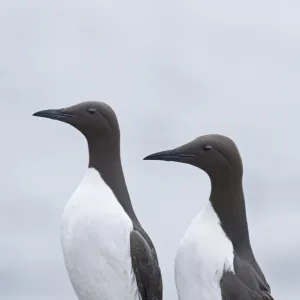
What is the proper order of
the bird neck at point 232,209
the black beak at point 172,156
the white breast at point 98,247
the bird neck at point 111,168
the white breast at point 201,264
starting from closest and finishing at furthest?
the white breast at point 201,264
the bird neck at point 232,209
the black beak at point 172,156
the white breast at point 98,247
the bird neck at point 111,168

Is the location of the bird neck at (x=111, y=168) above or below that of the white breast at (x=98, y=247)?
above

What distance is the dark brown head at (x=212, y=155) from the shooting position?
1873 centimetres

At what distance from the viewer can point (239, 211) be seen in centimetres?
1869

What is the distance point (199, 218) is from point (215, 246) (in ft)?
1.20

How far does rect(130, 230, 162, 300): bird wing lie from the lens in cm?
1895

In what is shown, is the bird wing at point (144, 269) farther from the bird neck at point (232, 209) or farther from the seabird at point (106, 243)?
the bird neck at point (232, 209)

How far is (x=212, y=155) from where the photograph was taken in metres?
18.7

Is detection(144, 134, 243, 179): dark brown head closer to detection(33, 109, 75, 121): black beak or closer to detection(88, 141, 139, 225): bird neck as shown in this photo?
detection(88, 141, 139, 225): bird neck

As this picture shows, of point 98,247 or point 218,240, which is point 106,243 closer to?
point 98,247

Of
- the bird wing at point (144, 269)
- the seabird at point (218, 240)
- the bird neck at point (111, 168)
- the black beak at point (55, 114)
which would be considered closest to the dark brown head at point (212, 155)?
the seabird at point (218, 240)

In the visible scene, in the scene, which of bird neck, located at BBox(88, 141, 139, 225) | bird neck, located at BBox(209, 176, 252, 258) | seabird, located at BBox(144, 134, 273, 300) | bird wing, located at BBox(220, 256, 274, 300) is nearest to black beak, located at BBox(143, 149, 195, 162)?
seabird, located at BBox(144, 134, 273, 300)

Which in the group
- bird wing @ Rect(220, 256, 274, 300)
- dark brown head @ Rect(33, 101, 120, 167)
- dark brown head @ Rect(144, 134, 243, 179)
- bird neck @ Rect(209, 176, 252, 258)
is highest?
dark brown head @ Rect(33, 101, 120, 167)

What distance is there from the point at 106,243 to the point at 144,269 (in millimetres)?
465

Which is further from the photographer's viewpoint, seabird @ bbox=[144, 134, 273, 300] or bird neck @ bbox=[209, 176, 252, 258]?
bird neck @ bbox=[209, 176, 252, 258]
